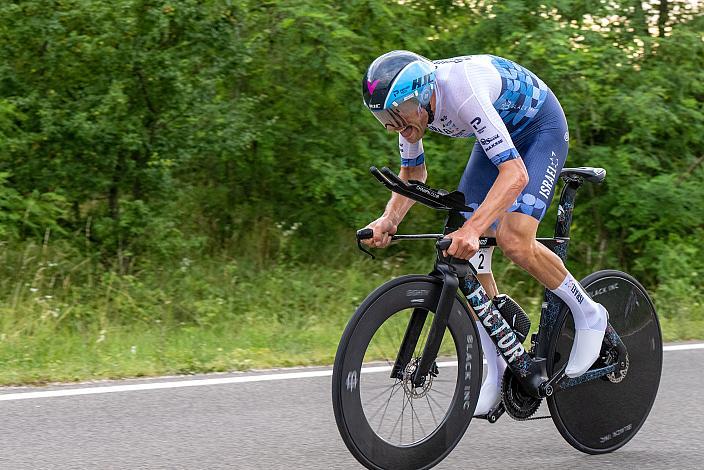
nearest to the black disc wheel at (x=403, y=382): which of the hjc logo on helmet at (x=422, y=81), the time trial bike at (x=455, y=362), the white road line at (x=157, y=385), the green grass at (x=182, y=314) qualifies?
the time trial bike at (x=455, y=362)

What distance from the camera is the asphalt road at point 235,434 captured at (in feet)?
13.8

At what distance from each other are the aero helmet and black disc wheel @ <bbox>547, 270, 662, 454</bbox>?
130cm

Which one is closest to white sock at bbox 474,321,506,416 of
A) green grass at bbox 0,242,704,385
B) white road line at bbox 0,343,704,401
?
white road line at bbox 0,343,704,401

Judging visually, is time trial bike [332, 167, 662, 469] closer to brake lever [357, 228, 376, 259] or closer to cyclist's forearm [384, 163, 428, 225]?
brake lever [357, 228, 376, 259]

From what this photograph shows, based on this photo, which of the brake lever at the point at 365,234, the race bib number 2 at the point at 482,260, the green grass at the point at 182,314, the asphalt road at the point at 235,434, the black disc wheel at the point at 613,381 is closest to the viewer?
the brake lever at the point at 365,234

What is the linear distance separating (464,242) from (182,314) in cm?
557

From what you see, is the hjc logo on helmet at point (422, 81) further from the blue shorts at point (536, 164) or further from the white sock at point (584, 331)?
the white sock at point (584, 331)

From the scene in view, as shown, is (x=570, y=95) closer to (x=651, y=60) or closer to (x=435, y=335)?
(x=651, y=60)

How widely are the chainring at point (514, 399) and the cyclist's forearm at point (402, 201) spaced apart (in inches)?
31.6

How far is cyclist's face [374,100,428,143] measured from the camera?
3727 mm

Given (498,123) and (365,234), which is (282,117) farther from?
(498,123)

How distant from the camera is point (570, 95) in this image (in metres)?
10.7

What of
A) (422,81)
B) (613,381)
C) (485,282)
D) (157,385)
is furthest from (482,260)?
(157,385)

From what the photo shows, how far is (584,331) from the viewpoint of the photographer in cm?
440
